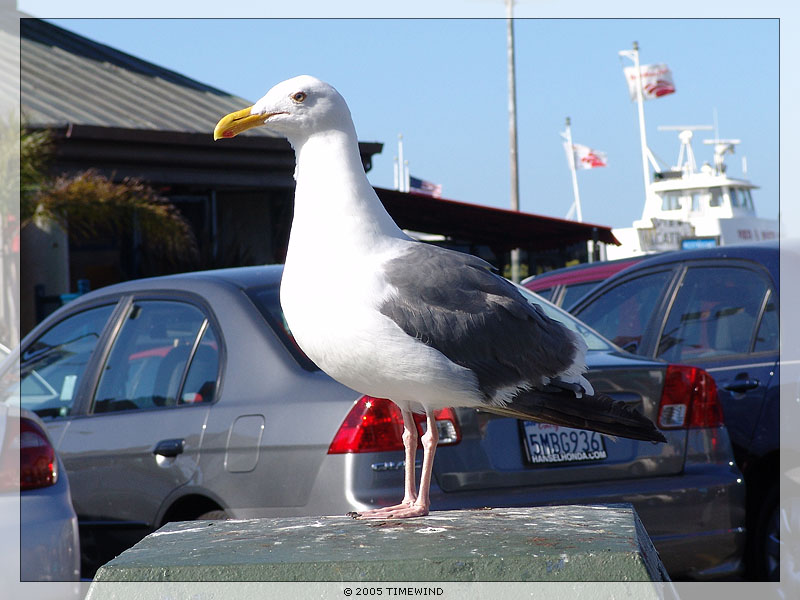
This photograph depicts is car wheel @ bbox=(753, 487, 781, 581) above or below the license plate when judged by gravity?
below

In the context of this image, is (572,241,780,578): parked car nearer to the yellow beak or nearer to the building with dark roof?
the yellow beak

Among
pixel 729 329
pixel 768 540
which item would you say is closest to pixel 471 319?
pixel 768 540

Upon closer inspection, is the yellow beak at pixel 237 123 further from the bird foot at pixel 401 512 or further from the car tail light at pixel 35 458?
the car tail light at pixel 35 458

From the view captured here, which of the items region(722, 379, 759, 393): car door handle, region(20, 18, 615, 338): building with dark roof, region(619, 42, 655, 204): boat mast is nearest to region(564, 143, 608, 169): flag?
region(619, 42, 655, 204): boat mast

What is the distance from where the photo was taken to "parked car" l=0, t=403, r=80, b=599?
4125mm

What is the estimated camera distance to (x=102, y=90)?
16.4m

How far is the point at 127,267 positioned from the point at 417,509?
13.5 metres

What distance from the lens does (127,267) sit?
1583 centimetres

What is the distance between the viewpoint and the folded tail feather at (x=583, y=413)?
2893 millimetres

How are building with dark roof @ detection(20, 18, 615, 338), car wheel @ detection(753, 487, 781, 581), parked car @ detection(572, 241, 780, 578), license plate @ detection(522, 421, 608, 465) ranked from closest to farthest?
license plate @ detection(522, 421, 608, 465)
car wheel @ detection(753, 487, 781, 581)
parked car @ detection(572, 241, 780, 578)
building with dark roof @ detection(20, 18, 615, 338)

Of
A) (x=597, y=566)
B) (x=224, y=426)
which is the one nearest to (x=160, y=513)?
(x=224, y=426)

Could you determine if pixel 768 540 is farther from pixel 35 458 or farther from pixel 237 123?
pixel 237 123

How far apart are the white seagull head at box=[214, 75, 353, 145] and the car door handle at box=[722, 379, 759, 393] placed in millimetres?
3286

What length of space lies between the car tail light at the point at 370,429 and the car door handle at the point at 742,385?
2.14 metres
